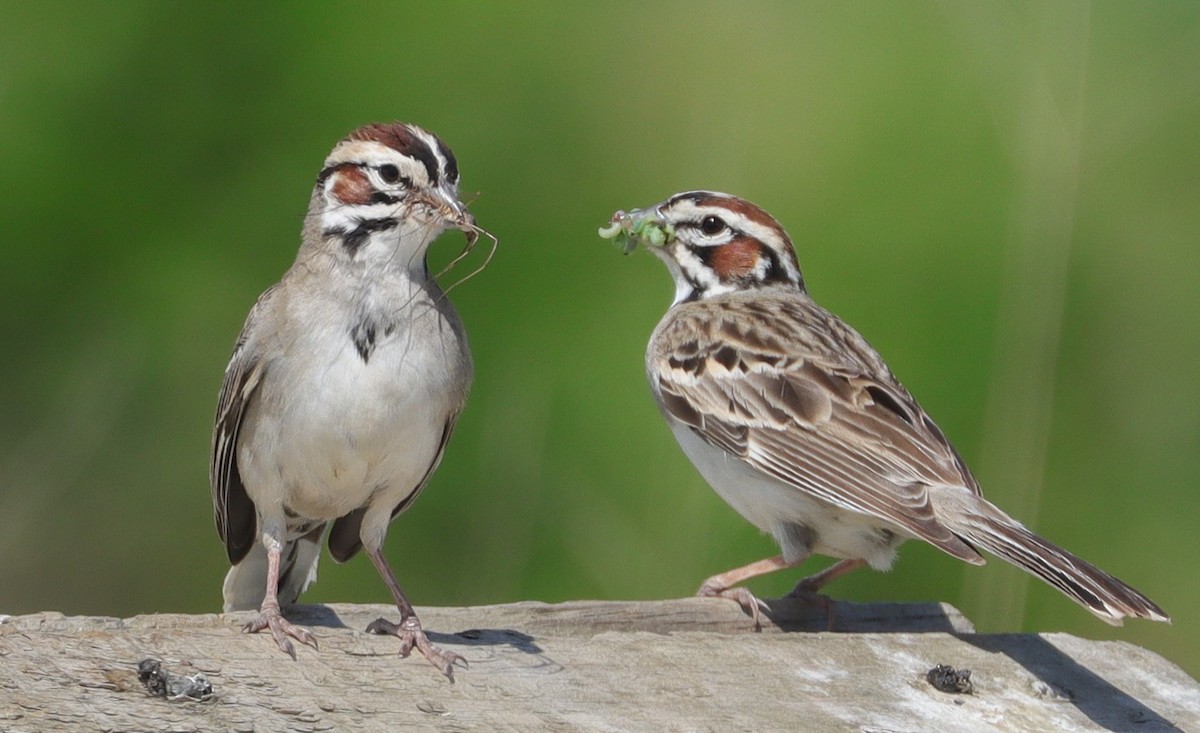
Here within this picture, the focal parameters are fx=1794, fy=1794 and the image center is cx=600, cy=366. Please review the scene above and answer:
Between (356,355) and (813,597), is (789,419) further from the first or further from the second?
(356,355)

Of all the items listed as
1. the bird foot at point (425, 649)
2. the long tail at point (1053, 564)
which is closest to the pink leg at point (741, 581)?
the long tail at point (1053, 564)

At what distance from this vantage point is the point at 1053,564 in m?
4.55

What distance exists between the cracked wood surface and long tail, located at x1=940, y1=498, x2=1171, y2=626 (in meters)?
0.21

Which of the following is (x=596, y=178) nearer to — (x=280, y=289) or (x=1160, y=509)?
(x=280, y=289)

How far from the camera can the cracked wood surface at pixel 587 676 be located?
10.7 feet

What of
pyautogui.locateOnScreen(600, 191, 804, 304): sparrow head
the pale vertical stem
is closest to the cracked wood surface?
the pale vertical stem

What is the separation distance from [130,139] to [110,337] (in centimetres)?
62

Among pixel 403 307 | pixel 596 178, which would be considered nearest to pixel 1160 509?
pixel 596 178

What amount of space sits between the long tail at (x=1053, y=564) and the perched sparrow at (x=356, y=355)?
149 centimetres

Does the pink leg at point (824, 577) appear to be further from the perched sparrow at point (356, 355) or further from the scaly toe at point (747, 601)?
the perched sparrow at point (356, 355)

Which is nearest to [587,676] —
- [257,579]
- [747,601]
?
[747,601]

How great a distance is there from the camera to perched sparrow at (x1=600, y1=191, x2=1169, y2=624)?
17.1 feet

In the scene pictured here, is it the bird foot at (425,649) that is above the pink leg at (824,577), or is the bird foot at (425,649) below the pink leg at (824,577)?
below

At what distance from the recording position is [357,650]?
375 cm
